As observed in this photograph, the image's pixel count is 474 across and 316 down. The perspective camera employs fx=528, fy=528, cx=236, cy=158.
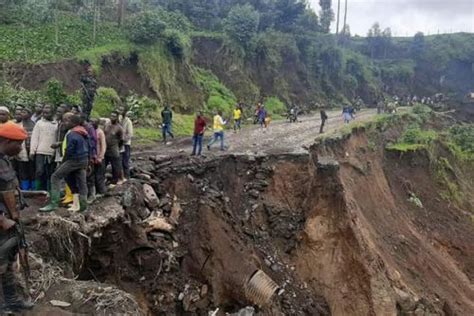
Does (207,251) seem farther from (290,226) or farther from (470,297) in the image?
(470,297)

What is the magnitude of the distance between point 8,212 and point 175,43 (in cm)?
2254

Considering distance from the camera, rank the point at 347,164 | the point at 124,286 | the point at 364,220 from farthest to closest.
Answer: the point at 347,164, the point at 364,220, the point at 124,286

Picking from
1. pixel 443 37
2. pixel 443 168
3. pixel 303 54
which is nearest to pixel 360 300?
pixel 443 168

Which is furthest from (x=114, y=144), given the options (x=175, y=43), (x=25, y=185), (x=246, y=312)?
(x=175, y=43)

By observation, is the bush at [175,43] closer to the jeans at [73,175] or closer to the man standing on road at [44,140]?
the man standing on road at [44,140]

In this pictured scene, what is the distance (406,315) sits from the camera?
13977mm

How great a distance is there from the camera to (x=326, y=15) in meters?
64.1

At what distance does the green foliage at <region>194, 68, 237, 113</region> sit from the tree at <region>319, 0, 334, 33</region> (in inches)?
1265

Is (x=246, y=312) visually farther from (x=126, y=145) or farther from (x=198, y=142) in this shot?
(x=198, y=142)

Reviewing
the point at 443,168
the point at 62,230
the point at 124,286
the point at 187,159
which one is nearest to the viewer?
the point at 62,230

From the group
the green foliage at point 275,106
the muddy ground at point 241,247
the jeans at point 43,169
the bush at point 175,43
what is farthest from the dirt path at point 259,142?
the green foliage at point 275,106

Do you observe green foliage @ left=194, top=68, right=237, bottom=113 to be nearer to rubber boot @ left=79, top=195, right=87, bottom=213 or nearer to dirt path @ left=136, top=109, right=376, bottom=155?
dirt path @ left=136, top=109, right=376, bottom=155

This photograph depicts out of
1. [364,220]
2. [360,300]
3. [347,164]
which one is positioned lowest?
[360,300]

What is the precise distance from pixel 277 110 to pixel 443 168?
47.6ft
